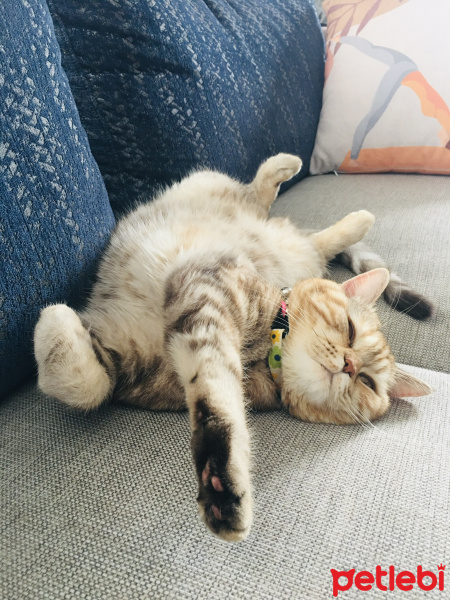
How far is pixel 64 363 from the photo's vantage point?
75 cm

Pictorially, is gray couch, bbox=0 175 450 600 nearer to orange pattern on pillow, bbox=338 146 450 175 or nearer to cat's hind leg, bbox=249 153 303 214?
cat's hind leg, bbox=249 153 303 214

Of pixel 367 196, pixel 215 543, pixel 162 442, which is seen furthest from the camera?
pixel 367 196

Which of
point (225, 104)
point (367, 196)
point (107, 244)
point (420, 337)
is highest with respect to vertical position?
point (225, 104)

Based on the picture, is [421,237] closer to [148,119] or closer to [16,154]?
[148,119]

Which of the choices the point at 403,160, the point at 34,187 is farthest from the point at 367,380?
the point at 403,160

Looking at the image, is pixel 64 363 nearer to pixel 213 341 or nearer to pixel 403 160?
pixel 213 341

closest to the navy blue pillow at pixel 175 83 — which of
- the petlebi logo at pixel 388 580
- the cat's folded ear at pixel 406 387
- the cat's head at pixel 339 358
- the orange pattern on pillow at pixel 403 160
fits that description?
the orange pattern on pillow at pixel 403 160

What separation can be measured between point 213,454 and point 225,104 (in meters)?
1.04

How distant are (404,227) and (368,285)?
0.44 m

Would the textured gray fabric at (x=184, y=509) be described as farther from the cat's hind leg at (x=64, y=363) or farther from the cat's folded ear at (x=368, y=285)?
the cat's folded ear at (x=368, y=285)

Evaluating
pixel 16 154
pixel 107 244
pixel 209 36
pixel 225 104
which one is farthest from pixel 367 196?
pixel 16 154

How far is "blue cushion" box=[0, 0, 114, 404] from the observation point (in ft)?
2.35

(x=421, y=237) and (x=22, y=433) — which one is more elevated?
(x=22, y=433)

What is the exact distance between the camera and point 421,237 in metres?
1.36
